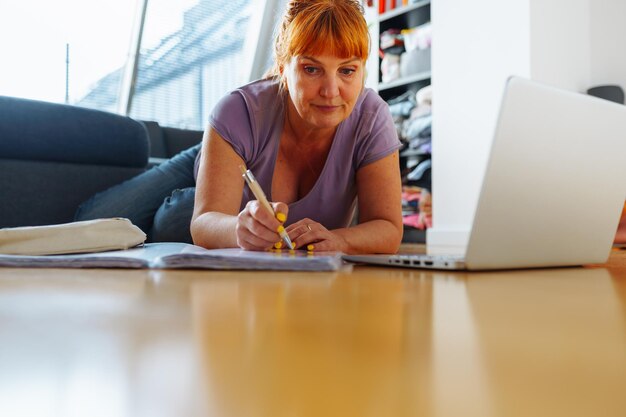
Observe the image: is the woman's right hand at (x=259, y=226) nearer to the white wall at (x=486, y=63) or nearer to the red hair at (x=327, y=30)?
the red hair at (x=327, y=30)

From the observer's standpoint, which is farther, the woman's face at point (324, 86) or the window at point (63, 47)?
the window at point (63, 47)

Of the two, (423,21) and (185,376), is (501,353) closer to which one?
(185,376)

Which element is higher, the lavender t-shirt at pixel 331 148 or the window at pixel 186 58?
the window at pixel 186 58

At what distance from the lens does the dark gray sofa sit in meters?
1.80

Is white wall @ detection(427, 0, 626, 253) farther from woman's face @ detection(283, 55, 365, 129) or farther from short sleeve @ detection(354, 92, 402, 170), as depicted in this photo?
woman's face @ detection(283, 55, 365, 129)

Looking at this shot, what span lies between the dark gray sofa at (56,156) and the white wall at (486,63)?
1.82m

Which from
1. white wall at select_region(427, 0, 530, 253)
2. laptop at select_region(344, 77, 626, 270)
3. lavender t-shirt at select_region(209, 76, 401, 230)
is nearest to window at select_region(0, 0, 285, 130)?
white wall at select_region(427, 0, 530, 253)

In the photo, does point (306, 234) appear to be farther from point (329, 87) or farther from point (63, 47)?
point (63, 47)

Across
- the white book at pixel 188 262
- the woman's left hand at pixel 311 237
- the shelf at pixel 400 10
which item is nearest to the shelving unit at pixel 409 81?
the shelf at pixel 400 10

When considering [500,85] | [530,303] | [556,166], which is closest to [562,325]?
[530,303]

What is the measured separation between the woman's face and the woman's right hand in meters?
0.36

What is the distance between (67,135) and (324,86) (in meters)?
1.11

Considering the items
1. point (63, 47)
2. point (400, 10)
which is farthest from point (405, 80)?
point (63, 47)

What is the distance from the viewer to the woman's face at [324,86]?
44.5 inches
